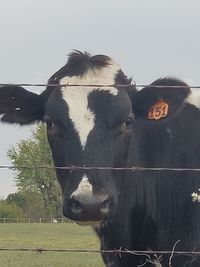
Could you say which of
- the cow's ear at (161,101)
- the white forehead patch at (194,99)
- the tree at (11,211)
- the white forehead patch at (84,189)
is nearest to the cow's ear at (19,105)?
the cow's ear at (161,101)

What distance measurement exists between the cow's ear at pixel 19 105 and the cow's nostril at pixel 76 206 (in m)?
2.03

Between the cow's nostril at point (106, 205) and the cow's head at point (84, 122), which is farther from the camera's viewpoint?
the cow's head at point (84, 122)

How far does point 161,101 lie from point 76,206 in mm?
2269

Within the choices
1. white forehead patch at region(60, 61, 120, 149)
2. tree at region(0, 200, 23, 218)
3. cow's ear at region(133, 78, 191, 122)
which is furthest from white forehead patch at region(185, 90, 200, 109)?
tree at region(0, 200, 23, 218)

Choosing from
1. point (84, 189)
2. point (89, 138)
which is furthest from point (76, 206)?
point (89, 138)

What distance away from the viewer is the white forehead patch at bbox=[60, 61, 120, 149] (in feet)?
23.8

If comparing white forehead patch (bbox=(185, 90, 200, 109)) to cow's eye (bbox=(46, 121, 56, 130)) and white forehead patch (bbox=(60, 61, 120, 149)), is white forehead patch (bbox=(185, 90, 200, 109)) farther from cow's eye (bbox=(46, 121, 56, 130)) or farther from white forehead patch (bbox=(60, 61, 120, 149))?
cow's eye (bbox=(46, 121, 56, 130))

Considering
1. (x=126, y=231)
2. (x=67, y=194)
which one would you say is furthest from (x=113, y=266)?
(x=67, y=194)

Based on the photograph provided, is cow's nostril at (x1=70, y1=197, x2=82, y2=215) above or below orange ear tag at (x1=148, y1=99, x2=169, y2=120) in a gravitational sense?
below

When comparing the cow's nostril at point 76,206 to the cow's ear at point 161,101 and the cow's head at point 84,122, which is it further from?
the cow's ear at point 161,101

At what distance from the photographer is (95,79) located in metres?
8.00

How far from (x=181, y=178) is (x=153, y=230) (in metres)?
0.64

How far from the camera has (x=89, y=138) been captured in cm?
714

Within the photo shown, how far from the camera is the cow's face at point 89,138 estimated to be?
6.54m
